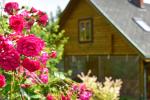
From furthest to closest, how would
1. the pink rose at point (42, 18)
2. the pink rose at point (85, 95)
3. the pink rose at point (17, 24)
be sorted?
1. the pink rose at point (42, 18)
2. the pink rose at point (85, 95)
3. the pink rose at point (17, 24)

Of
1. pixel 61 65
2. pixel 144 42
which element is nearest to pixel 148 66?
pixel 144 42

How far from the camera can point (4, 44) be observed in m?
3.21

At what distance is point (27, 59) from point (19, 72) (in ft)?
1.04

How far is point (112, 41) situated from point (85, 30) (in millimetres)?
2260

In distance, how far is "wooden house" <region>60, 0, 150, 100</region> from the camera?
23609 millimetres

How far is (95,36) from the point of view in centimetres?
2641

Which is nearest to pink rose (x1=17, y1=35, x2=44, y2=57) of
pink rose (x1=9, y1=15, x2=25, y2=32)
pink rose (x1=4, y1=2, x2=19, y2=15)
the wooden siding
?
pink rose (x1=9, y1=15, x2=25, y2=32)

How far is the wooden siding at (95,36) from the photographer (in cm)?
2477

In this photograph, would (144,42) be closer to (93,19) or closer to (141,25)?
(141,25)

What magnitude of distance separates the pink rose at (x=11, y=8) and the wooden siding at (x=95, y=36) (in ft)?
62.9

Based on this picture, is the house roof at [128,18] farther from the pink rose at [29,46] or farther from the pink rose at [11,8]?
the pink rose at [29,46]

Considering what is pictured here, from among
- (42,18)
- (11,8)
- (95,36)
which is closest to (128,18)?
(95,36)

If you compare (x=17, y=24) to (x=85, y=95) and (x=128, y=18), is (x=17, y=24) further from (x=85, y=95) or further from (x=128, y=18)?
(x=128, y=18)

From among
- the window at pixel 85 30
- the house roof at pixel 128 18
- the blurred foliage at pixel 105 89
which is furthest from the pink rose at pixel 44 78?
the window at pixel 85 30
